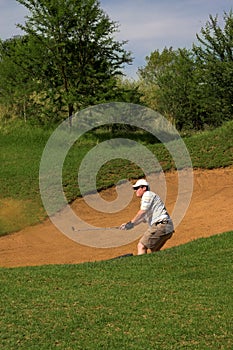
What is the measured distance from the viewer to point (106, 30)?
28141 mm

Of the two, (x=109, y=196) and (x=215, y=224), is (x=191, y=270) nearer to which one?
(x=215, y=224)

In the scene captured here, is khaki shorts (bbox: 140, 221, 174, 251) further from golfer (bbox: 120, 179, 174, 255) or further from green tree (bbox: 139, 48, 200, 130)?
green tree (bbox: 139, 48, 200, 130)

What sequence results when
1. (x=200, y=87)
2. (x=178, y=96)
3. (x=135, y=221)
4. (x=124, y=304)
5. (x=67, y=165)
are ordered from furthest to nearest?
(x=178, y=96) < (x=200, y=87) < (x=67, y=165) < (x=135, y=221) < (x=124, y=304)

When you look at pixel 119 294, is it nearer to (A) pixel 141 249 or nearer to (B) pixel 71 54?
(A) pixel 141 249

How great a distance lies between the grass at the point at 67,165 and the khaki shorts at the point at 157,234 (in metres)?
6.35

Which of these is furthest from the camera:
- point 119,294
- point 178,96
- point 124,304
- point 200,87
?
point 178,96

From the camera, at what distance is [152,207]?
442 inches

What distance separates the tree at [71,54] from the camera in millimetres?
27500

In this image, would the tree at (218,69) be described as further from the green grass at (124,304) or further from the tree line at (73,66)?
the green grass at (124,304)

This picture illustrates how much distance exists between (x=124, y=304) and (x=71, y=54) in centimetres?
2223

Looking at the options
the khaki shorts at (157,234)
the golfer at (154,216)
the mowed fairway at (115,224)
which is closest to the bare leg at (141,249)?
the khaki shorts at (157,234)

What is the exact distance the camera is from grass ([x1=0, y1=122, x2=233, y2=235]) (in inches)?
724

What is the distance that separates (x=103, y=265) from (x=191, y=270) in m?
1.80

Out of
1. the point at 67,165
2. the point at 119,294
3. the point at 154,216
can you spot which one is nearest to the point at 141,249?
the point at 154,216
